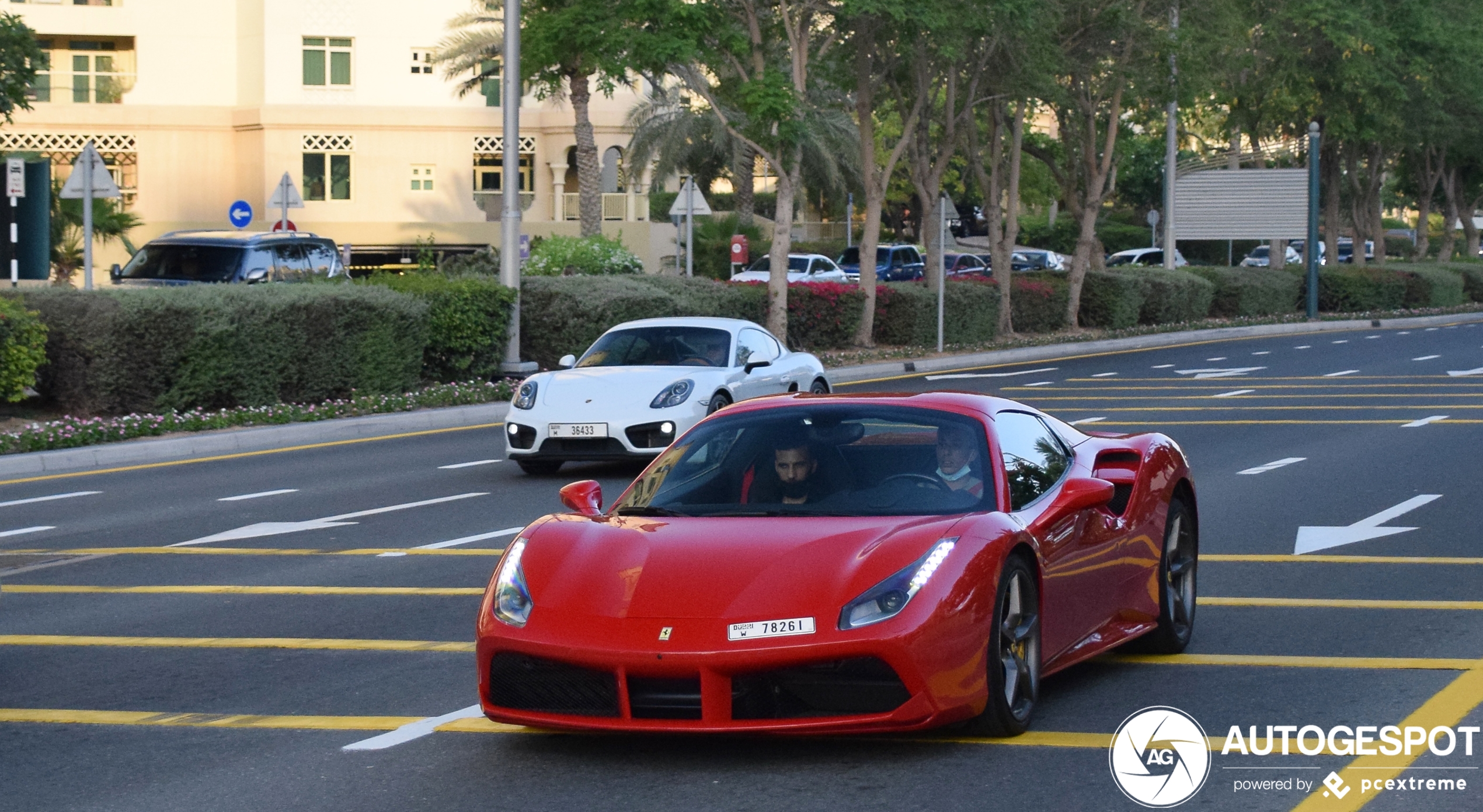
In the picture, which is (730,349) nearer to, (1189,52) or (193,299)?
(193,299)

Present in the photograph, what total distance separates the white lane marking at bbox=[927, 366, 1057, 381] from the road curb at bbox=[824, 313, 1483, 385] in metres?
0.63

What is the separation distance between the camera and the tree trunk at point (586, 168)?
2084 inches

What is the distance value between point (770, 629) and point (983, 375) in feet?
79.6

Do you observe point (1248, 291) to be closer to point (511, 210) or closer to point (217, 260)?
point (511, 210)

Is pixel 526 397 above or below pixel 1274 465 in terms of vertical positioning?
above

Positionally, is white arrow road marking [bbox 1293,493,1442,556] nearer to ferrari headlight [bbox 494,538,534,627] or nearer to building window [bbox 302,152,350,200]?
ferrari headlight [bbox 494,538,534,627]

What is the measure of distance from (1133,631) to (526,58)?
24.3 meters

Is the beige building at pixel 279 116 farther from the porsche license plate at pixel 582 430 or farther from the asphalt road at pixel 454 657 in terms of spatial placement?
the asphalt road at pixel 454 657

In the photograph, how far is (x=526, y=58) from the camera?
30.4 m

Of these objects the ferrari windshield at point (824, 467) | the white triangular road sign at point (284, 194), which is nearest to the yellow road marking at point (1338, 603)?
the ferrari windshield at point (824, 467)

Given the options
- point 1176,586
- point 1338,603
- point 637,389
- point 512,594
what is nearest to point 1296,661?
point 1176,586

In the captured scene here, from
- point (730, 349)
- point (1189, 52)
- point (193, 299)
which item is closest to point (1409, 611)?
point (730, 349)

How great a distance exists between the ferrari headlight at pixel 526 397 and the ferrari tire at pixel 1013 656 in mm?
9701

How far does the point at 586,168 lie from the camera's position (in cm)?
5453
